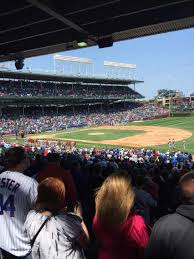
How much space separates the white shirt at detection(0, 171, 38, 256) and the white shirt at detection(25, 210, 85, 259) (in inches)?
28.4

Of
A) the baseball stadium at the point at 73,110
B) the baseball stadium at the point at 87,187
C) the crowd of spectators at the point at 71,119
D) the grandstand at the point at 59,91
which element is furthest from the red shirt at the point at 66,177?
the grandstand at the point at 59,91

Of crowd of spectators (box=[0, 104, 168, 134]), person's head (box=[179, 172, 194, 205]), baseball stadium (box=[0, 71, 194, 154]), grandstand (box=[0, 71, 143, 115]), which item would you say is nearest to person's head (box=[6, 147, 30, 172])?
person's head (box=[179, 172, 194, 205])

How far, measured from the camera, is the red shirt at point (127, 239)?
3.08m

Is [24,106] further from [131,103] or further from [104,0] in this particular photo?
[104,0]

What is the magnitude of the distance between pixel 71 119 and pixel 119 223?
75.1 metres

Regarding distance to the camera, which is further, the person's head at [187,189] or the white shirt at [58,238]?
the white shirt at [58,238]

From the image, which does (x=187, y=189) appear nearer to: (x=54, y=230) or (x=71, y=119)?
(x=54, y=230)

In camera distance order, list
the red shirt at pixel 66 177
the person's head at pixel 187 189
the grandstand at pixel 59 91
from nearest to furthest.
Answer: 1. the person's head at pixel 187 189
2. the red shirt at pixel 66 177
3. the grandstand at pixel 59 91

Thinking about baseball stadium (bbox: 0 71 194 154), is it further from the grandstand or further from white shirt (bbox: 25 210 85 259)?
white shirt (bbox: 25 210 85 259)

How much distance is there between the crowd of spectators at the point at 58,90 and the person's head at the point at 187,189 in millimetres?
67744

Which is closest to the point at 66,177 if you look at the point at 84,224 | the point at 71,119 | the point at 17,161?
the point at 17,161

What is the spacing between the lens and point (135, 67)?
115 m

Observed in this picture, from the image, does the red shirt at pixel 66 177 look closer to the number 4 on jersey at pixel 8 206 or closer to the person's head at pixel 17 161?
the person's head at pixel 17 161

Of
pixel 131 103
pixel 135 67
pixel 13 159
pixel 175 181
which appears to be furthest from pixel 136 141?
pixel 135 67
